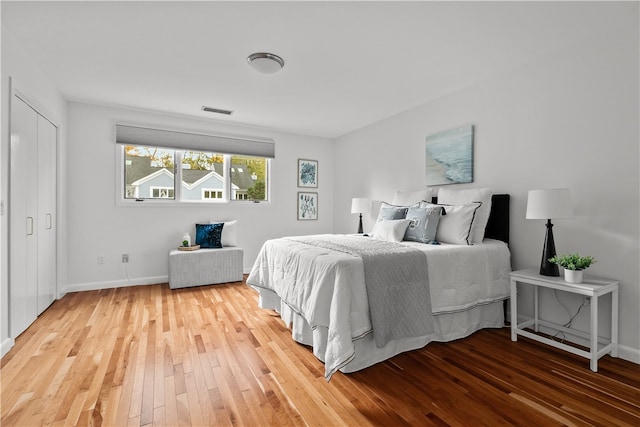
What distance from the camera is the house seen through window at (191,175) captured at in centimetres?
443

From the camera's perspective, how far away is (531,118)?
9.39 feet

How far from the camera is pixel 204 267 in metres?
4.31

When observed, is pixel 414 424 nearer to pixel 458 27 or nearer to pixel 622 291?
pixel 622 291

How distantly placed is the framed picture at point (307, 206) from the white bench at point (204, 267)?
147 centimetres

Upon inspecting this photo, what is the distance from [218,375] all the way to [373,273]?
1.22 m

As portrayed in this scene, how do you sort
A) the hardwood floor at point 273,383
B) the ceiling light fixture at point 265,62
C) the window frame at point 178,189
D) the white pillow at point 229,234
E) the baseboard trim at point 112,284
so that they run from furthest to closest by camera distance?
1. the white pillow at point 229,234
2. the window frame at point 178,189
3. the baseboard trim at point 112,284
4. the ceiling light fixture at point 265,62
5. the hardwood floor at point 273,383

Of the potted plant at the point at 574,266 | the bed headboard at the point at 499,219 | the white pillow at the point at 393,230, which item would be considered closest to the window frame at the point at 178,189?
the white pillow at the point at 393,230

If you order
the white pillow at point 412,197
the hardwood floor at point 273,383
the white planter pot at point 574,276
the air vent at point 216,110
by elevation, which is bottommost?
the hardwood floor at point 273,383

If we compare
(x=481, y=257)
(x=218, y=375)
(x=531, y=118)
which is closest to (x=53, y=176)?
(x=218, y=375)

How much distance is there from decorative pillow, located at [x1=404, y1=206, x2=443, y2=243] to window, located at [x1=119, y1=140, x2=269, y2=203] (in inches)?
115

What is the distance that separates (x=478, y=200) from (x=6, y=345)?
4056mm

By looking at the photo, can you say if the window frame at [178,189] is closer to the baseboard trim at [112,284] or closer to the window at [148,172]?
the window at [148,172]

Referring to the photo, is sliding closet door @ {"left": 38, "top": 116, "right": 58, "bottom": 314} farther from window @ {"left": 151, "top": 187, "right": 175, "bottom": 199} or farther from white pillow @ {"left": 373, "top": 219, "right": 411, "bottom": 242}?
white pillow @ {"left": 373, "top": 219, "right": 411, "bottom": 242}

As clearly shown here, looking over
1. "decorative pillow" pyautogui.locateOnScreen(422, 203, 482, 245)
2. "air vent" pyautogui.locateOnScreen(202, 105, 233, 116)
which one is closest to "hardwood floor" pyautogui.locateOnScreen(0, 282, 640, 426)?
"decorative pillow" pyautogui.locateOnScreen(422, 203, 482, 245)
